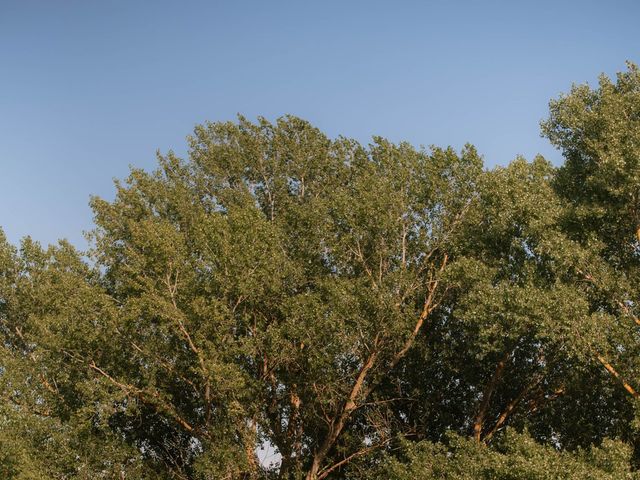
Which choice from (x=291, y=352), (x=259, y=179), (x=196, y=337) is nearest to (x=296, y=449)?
(x=291, y=352)

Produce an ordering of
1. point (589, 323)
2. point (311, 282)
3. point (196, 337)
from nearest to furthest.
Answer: point (589, 323), point (196, 337), point (311, 282)

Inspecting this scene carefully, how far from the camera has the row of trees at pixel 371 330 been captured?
25.5 metres

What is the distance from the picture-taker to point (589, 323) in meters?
23.6

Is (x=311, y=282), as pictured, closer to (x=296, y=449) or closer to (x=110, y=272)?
(x=296, y=449)

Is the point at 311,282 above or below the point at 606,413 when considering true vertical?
above

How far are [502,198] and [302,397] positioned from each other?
1327 centimetres

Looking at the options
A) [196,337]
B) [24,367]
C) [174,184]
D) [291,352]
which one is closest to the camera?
[196,337]

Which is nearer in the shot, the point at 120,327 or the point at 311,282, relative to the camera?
the point at 120,327

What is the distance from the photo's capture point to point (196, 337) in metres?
27.1

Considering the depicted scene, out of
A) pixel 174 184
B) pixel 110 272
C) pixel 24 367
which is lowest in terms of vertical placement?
pixel 24 367

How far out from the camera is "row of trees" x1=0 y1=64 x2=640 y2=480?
25.5 metres

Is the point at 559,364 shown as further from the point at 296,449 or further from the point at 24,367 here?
the point at 24,367

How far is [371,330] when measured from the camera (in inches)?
1179

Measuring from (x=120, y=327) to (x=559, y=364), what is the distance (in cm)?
1937
